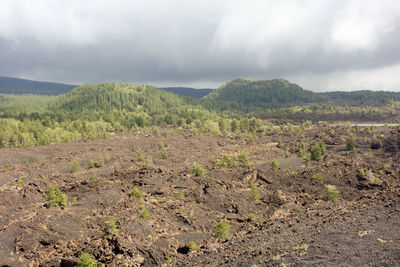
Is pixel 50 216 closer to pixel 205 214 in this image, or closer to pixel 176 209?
pixel 176 209

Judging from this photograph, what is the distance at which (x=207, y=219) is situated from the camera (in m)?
27.0

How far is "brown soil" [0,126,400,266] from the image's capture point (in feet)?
49.4

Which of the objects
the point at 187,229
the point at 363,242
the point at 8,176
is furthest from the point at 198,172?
the point at 8,176

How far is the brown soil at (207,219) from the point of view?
49.4 feet

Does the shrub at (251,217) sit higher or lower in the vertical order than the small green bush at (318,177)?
lower

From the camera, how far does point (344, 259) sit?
1254cm

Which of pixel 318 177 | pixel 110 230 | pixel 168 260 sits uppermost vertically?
pixel 318 177

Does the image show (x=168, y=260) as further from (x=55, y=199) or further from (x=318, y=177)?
(x=318, y=177)

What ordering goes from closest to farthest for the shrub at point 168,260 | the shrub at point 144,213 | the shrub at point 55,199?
the shrub at point 168,260 → the shrub at point 144,213 → the shrub at point 55,199

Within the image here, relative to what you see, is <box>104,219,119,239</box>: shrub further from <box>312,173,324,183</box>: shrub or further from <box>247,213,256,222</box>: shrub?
<box>312,173,324,183</box>: shrub

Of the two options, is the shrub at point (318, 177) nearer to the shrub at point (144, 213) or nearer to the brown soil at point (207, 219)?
the brown soil at point (207, 219)

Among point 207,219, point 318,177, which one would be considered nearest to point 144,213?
point 207,219

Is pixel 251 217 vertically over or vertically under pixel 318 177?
under

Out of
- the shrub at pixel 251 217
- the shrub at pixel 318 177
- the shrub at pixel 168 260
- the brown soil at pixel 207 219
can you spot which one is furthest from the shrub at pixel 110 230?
the shrub at pixel 318 177
